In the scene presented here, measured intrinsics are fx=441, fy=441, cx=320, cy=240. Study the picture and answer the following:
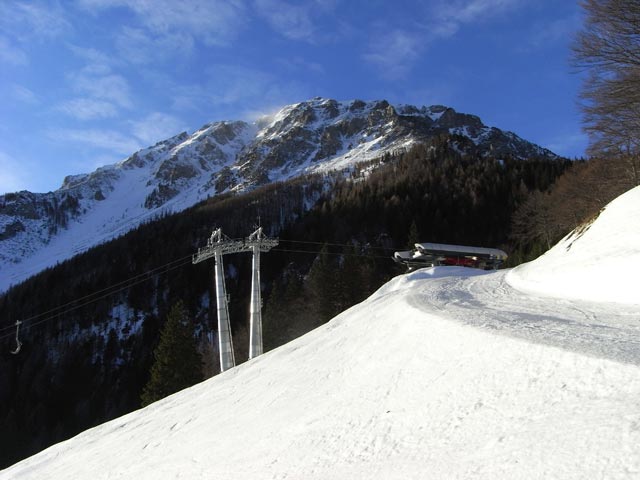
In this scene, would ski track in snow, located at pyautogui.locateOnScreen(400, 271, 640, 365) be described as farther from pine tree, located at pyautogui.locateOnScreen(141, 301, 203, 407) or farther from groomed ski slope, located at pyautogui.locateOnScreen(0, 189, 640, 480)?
pine tree, located at pyautogui.locateOnScreen(141, 301, 203, 407)

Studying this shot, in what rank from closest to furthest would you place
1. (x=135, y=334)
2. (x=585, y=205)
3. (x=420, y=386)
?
(x=420, y=386)
(x=585, y=205)
(x=135, y=334)

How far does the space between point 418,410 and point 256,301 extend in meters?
16.6

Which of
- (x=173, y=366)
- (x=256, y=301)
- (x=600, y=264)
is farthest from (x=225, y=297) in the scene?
(x=600, y=264)

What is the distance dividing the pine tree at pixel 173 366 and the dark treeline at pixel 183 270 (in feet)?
89.2

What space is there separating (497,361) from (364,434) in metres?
1.66

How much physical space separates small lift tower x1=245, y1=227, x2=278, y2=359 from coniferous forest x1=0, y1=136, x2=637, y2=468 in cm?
2202

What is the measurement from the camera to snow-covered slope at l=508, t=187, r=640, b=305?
9469 mm

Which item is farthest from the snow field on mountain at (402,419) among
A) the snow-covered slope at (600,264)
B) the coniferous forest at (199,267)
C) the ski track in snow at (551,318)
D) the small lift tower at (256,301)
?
the coniferous forest at (199,267)

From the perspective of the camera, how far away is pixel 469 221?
93.8 metres

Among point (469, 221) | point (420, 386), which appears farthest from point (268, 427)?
point (469, 221)

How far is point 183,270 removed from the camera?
101 meters

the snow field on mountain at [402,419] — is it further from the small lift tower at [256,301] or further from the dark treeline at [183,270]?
the dark treeline at [183,270]

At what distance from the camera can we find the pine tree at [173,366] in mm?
28609

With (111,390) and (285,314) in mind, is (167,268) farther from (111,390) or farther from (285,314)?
(285,314)
